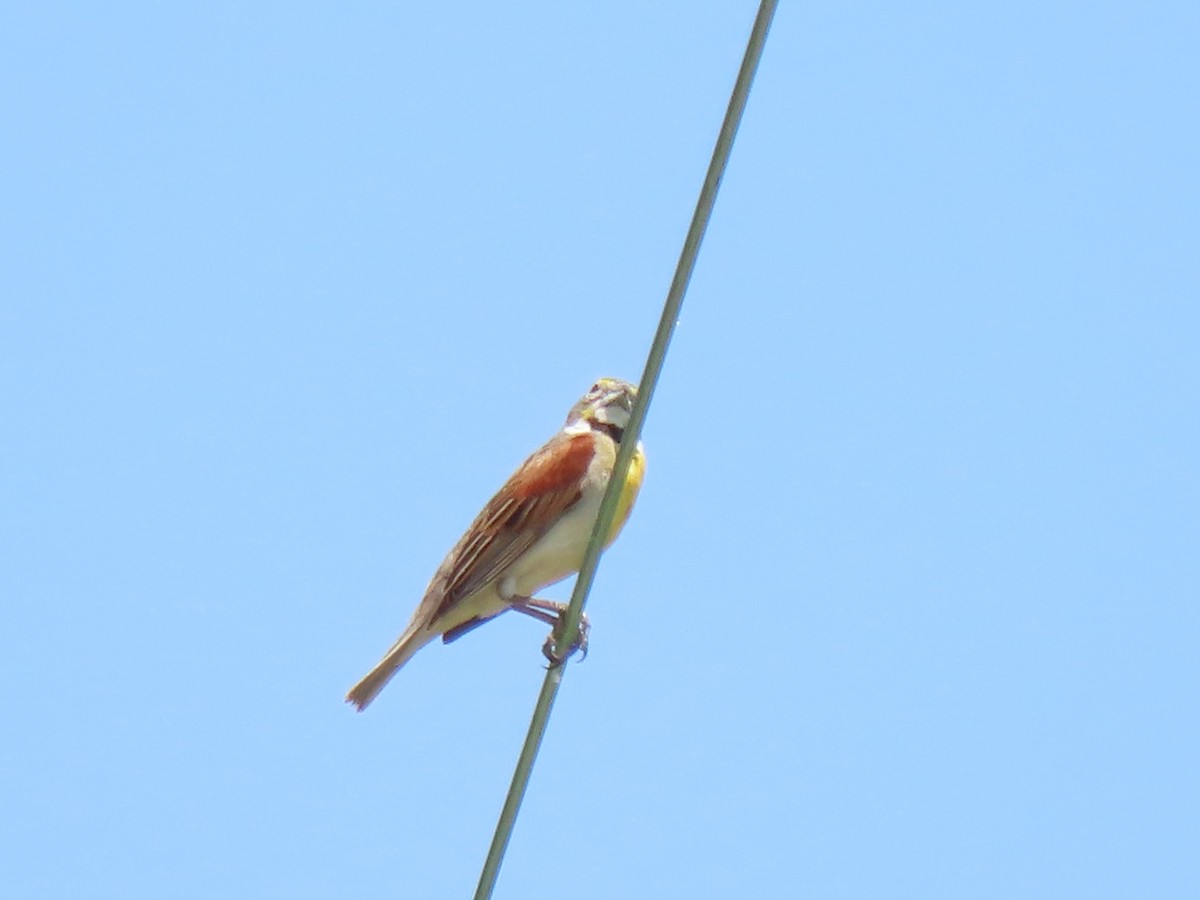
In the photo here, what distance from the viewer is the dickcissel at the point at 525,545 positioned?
30.6 ft

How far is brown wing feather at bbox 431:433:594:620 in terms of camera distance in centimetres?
934

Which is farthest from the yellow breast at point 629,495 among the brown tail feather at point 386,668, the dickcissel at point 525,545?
the brown tail feather at point 386,668

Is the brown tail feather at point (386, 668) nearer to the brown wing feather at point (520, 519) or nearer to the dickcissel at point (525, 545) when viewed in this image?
the dickcissel at point (525, 545)

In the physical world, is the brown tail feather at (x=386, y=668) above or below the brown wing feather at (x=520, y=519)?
below

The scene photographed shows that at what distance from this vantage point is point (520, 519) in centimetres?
938

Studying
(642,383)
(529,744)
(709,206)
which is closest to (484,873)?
(529,744)

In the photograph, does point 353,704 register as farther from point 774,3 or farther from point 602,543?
point 774,3

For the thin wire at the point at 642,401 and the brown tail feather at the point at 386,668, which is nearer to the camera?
the thin wire at the point at 642,401

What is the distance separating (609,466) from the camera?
9.52m

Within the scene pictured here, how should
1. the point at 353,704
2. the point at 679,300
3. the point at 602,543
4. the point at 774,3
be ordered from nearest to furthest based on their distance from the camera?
the point at 774,3
the point at 679,300
the point at 602,543
the point at 353,704

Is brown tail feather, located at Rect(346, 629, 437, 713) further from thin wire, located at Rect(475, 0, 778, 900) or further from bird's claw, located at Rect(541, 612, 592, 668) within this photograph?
thin wire, located at Rect(475, 0, 778, 900)

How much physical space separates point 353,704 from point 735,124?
5.30 meters

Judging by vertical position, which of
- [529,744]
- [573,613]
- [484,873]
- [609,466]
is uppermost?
[609,466]

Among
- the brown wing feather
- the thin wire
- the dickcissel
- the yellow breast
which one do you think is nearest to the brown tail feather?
the dickcissel
